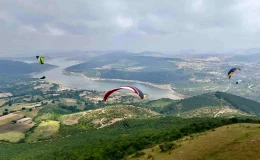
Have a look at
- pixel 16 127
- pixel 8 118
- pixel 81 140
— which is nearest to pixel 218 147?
pixel 81 140

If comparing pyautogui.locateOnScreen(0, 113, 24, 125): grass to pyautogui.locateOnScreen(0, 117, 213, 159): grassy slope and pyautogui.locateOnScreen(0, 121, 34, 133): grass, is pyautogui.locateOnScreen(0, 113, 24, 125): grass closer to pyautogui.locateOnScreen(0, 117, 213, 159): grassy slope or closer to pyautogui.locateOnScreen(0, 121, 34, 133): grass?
pyautogui.locateOnScreen(0, 121, 34, 133): grass

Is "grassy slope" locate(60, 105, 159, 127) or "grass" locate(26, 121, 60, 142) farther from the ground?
"grassy slope" locate(60, 105, 159, 127)

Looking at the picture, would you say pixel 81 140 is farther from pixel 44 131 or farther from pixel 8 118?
pixel 8 118

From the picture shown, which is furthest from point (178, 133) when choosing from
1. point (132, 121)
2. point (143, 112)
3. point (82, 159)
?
point (143, 112)

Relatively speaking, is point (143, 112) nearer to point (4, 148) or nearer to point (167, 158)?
point (4, 148)

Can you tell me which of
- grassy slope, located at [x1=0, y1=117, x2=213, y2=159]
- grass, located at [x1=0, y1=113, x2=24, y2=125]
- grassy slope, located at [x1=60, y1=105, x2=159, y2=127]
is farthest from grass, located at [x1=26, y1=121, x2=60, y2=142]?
grass, located at [x1=0, y1=113, x2=24, y2=125]

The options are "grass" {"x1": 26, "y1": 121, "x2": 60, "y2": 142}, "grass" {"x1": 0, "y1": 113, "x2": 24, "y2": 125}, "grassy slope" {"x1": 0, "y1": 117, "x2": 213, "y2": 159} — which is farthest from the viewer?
"grass" {"x1": 0, "y1": 113, "x2": 24, "y2": 125}

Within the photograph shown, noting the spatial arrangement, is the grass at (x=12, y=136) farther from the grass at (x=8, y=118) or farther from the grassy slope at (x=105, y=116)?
the grass at (x=8, y=118)
